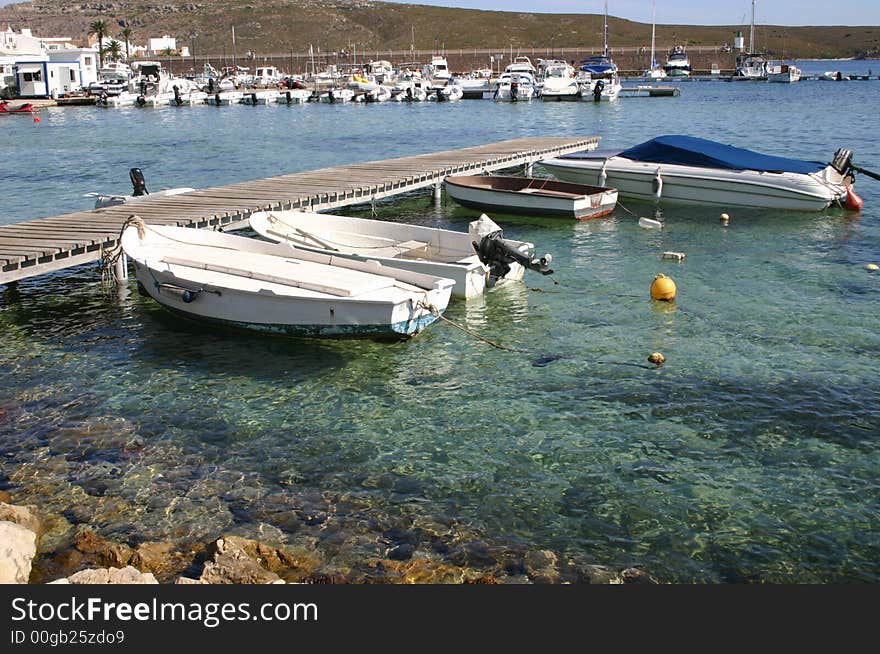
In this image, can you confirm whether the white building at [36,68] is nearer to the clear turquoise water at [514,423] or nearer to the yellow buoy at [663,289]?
the clear turquoise water at [514,423]

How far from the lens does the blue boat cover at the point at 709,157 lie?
972 inches

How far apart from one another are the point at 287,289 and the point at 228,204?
7.43m

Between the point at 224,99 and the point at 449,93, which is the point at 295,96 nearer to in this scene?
the point at 224,99

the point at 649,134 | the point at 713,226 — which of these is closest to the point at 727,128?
the point at 649,134

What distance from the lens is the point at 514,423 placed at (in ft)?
34.7

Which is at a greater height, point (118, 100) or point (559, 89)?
point (559, 89)

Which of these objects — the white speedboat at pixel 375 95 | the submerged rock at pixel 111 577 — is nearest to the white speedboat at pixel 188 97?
the white speedboat at pixel 375 95

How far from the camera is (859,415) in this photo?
10.5 m

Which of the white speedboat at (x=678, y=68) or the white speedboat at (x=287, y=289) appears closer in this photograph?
the white speedboat at (x=287, y=289)

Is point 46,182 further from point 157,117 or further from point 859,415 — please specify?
point 157,117

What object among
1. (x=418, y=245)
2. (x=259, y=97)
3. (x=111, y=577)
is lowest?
(x=111, y=577)

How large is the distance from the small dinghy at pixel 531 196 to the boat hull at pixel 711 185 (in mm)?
1991

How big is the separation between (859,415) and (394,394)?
19.0 feet

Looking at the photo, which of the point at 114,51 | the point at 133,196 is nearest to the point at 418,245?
the point at 133,196
